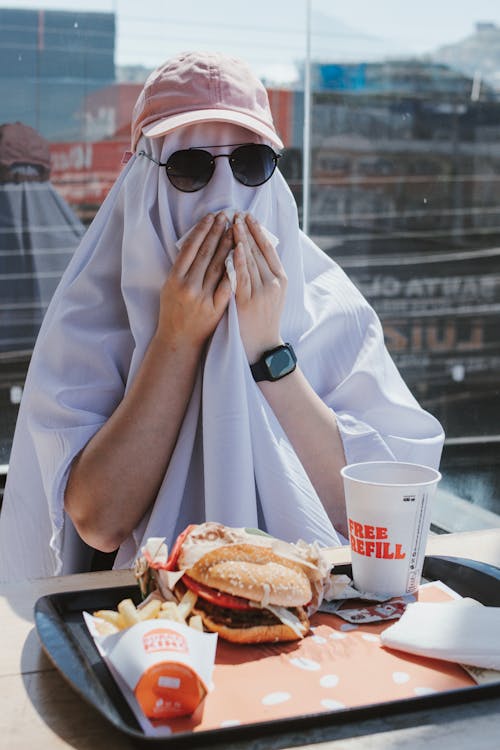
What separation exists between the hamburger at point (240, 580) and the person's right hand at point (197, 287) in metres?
0.62

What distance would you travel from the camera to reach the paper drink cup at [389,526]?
1064 millimetres

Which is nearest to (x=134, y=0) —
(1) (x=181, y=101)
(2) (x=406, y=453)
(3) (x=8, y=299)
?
(3) (x=8, y=299)

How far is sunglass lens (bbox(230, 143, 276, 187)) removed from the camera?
1673mm

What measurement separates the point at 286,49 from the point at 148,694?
110 inches

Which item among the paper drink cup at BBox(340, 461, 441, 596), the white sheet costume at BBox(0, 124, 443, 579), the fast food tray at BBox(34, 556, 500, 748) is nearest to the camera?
the fast food tray at BBox(34, 556, 500, 748)

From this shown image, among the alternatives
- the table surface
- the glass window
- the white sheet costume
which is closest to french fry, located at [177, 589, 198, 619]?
the table surface

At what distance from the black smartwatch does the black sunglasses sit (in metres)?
0.31

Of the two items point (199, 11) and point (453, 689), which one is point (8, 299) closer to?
point (199, 11)

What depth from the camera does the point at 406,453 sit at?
178 cm

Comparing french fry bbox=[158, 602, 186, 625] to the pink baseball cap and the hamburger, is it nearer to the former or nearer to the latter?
the hamburger

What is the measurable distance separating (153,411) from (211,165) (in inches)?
17.5

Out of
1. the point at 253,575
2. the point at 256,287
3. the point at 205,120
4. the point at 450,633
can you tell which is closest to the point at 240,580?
the point at 253,575

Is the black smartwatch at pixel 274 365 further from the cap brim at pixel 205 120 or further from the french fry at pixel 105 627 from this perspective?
the french fry at pixel 105 627

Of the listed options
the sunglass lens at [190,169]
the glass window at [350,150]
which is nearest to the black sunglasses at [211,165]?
the sunglass lens at [190,169]
